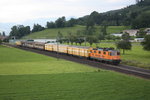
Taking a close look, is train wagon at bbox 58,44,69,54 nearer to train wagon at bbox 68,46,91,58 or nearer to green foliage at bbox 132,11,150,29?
train wagon at bbox 68,46,91,58

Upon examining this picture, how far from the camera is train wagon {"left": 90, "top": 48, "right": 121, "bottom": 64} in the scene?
43938 millimetres

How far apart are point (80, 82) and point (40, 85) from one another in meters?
4.69

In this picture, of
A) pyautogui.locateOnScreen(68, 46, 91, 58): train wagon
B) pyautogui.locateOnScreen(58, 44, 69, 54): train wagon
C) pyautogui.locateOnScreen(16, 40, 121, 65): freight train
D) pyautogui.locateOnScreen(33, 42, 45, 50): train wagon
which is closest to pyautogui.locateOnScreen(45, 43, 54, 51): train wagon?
pyautogui.locateOnScreen(16, 40, 121, 65): freight train

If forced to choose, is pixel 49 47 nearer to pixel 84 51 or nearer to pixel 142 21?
pixel 84 51

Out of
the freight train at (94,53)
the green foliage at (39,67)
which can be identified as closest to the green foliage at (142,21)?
the freight train at (94,53)

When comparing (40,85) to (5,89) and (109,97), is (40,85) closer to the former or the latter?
(5,89)

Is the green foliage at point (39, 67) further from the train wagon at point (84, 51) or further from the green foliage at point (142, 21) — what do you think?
the green foliage at point (142, 21)

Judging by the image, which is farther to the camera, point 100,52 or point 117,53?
point 100,52

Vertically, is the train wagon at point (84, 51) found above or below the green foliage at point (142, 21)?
below

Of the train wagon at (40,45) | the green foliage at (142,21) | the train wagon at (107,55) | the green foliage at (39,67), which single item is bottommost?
the green foliage at (39,67)

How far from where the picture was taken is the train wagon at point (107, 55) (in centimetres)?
4394

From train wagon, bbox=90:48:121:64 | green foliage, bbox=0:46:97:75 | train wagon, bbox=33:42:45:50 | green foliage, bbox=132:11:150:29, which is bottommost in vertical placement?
green foliage, bbox=0:46:97:75

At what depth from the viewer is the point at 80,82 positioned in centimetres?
2412

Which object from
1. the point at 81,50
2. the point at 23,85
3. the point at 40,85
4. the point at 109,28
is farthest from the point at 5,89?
the point at 109,28
